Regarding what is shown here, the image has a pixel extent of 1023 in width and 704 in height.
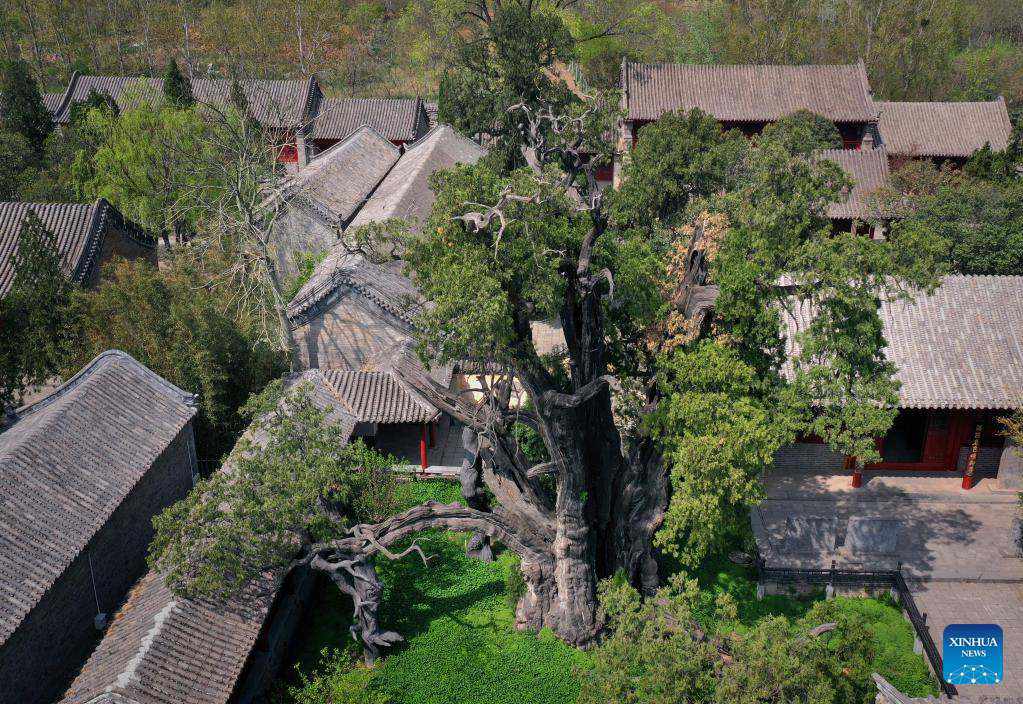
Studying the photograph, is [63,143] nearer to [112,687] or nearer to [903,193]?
[112,687]

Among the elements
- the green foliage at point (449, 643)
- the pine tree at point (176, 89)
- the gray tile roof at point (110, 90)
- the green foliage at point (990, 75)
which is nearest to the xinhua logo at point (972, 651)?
the green foliage at point (449, 643)

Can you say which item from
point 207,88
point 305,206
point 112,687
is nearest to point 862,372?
point 112,687

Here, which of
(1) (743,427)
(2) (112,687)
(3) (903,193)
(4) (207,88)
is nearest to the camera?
(2) (112,687)

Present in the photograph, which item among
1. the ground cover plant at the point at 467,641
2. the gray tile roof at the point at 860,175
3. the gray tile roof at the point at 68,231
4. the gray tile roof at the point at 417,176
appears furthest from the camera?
the gray tile roof at the point at 860,175

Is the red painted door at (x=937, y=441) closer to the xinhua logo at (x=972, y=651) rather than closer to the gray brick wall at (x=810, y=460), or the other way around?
the gray brick wall at (x=810, y=460)

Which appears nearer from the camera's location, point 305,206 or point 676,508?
point 676,508

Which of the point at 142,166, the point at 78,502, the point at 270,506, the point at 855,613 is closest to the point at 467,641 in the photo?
the point at 270,506
